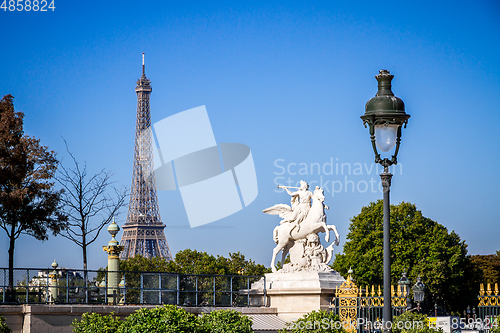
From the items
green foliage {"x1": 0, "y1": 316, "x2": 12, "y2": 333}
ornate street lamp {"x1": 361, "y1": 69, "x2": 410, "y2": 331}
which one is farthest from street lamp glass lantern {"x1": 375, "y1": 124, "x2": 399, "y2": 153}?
green foliage {"x1": 0, "y1": 316, "x2": 12, "y2": 333}

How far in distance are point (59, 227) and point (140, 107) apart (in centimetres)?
5784

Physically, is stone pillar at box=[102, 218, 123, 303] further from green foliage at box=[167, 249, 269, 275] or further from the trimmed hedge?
green foliage at box=[167, 249, 269, 275]

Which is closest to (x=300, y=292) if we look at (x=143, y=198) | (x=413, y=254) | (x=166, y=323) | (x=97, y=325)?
(x=166, y=323)

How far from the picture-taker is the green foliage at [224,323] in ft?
59.0

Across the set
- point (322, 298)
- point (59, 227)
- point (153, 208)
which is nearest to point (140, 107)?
point (153, 208)

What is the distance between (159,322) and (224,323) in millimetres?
2012

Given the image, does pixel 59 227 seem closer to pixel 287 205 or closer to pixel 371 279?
pixel 287 205

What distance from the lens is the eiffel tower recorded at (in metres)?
78.9

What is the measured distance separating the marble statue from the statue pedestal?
2.00 feet

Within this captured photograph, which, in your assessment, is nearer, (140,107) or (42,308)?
(42,308)

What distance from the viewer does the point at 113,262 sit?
27828mm

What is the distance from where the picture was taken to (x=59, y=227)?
2762 centimetres

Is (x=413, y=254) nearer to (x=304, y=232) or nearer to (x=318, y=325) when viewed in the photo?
(x=304, y=232)

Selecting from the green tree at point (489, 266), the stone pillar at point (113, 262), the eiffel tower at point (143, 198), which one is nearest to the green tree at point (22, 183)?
the stone pillar at point (113, 262)
